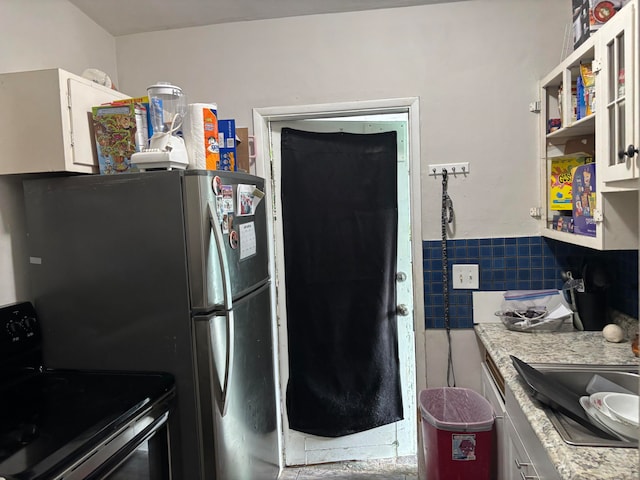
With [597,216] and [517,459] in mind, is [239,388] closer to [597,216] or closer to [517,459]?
[517,459]

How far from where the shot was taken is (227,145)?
1.98 m

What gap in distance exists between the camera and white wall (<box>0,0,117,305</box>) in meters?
1.72

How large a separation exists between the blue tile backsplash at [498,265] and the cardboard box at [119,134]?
57.4 inches

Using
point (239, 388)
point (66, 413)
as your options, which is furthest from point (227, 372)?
point (66, 413)

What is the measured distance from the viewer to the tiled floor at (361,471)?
2.45m

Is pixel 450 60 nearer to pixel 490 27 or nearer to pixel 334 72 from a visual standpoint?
pixel 490 27

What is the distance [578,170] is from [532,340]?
0.74 m

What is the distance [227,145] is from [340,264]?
3.04 ft

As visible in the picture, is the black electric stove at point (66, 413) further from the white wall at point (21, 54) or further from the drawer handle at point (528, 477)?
the drawer handle at point (528, 477)

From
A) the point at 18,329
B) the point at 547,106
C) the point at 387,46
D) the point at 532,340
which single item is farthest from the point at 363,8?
the point at 18,329

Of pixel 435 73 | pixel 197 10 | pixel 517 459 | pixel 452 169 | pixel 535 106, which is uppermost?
pixel 197 10

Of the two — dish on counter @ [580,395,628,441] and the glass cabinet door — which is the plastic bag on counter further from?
the glass cabinet door

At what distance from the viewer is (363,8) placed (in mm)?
2225

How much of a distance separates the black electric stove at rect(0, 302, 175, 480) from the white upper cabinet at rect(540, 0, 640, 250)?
1586 mm
